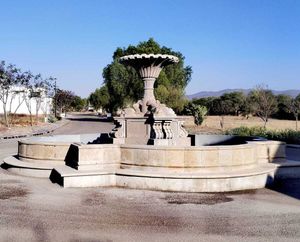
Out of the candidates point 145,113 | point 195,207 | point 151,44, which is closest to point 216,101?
point 151,44

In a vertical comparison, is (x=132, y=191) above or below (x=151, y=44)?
below

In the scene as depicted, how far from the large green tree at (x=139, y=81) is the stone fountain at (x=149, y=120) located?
28534 mm

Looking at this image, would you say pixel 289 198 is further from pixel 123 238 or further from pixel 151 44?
pixel 151 44

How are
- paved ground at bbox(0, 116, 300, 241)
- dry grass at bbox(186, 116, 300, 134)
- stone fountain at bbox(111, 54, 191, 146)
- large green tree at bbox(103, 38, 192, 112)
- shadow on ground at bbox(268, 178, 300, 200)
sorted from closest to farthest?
paved ground at bbox(0, 116, 300, 241) < shadow on ground at bbox(268, 178, 300, 200) < stone fountain at bbox(111, 54, 191, 146) < dry grass at bbox(186, 116, 300, 134) < large green tree at bbox(103, 38, 192, 112)

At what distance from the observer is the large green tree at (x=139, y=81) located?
150 ft

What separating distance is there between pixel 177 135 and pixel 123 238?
859 centimetres

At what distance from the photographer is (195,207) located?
816 cm

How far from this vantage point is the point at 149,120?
14055 millimetres

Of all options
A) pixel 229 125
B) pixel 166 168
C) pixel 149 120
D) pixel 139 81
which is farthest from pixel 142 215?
pixel 139 81

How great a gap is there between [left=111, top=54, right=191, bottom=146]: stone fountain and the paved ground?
441 centimetres

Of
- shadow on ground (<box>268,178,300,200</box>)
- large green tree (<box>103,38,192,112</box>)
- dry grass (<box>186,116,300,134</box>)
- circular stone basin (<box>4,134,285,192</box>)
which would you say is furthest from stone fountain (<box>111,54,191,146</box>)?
large green tree (<box>103,38,192,112</box>)

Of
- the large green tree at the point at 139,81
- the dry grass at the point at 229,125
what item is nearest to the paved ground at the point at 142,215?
the dry grass at the point at 229,125

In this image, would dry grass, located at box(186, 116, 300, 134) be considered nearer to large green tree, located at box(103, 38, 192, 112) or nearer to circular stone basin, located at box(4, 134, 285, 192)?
large green tree, located at box(103, 38, 192, 112)

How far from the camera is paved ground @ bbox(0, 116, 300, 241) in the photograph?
6.35 metres
